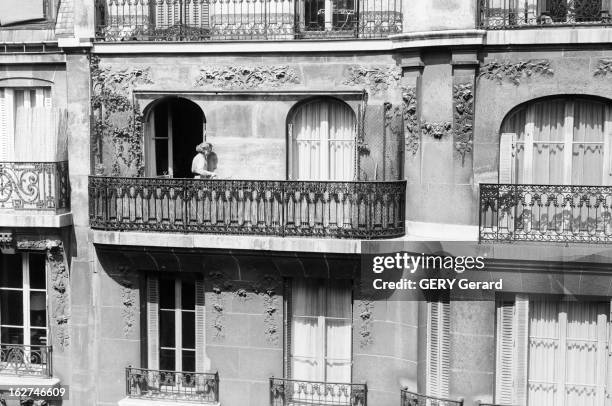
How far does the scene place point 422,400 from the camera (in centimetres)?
1864

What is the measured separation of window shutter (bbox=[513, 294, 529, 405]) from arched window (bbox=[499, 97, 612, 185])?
2.15m

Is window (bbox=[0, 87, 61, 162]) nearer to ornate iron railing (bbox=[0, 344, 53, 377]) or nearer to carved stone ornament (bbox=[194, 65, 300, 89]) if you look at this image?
carved stone ornament (bbox=[194, 65, 300, 89])

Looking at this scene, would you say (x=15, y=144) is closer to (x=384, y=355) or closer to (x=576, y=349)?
(x=384, y=355)

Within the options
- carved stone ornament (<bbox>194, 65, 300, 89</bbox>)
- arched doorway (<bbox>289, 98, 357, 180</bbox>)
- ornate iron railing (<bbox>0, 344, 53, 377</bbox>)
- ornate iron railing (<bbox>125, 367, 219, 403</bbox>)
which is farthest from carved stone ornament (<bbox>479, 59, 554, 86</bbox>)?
ornate iron railing (<bbox>0, 344, 53, 377</bbox>)

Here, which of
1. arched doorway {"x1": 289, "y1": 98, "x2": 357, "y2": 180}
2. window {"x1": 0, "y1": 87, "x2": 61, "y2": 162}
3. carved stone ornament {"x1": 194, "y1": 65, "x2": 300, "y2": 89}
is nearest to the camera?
carved stone ornament {"x1": 194, "y1": 65, "x2": 300, "y2": 89}

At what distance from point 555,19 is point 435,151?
2.97 m

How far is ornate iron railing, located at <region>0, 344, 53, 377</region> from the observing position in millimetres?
20547

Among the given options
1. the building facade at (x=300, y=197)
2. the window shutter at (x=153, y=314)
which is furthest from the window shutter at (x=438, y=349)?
the window shutter at (x=153, y=314)

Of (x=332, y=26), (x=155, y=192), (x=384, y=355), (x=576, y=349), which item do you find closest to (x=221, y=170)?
(x=155, y=192)

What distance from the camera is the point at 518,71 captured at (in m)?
17.7

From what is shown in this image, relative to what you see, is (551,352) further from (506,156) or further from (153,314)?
(153,314)

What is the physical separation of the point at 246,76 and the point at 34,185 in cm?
447

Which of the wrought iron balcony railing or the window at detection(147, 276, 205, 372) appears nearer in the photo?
the wrought iron balcony railing

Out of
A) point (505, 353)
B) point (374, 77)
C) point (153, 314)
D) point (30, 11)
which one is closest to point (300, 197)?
point (374, 77)
